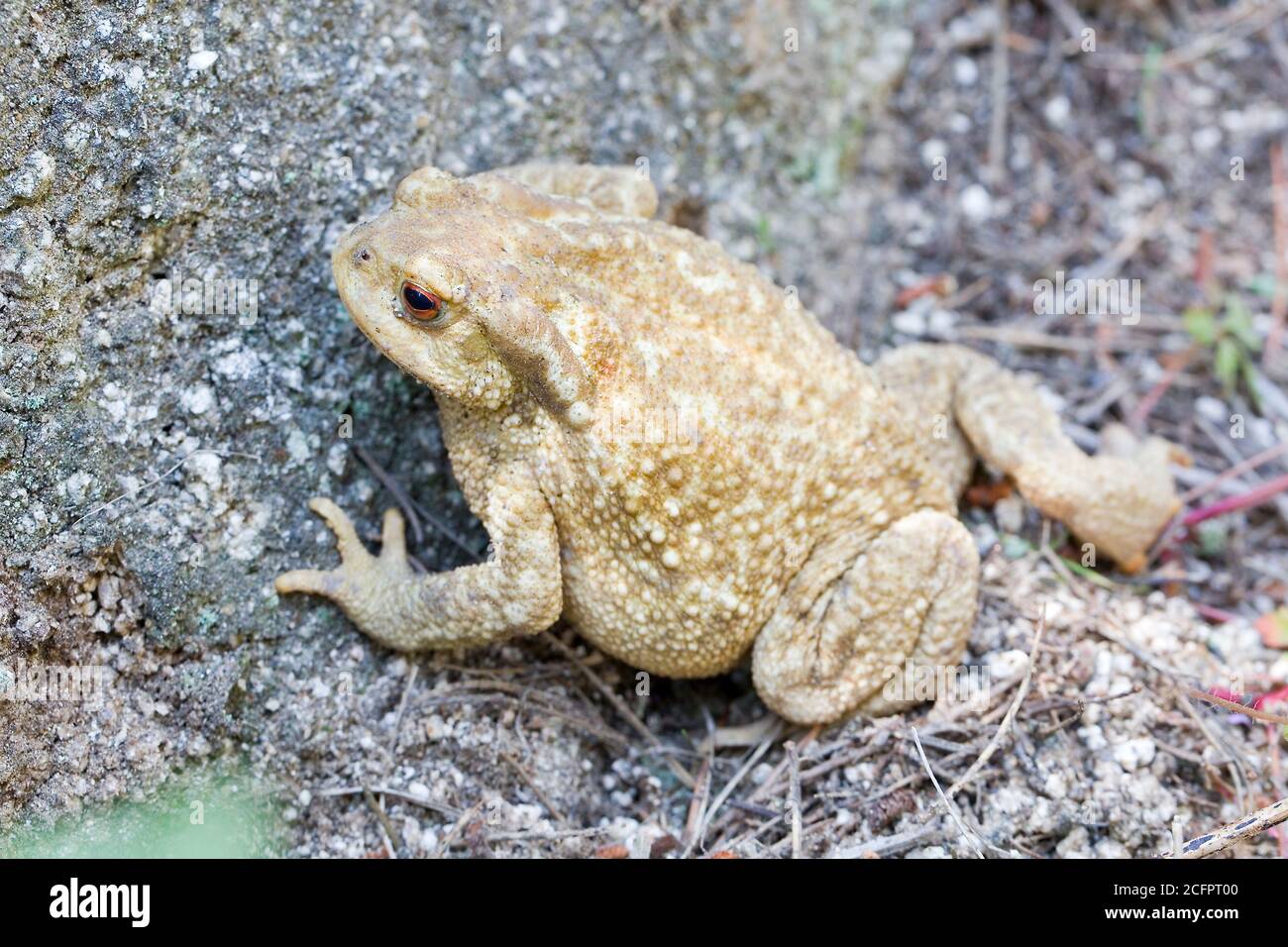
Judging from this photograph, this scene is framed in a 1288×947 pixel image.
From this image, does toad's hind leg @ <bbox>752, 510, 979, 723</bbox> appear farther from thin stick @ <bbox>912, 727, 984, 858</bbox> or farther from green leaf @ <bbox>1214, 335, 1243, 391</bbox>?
green leaf @ <bbox>1214, 335, 1243, 391</bbox>

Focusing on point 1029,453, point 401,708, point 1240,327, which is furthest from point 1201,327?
point 401,708

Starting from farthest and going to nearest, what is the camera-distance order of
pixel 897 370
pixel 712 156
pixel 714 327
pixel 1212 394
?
pixel 1212 394 → pixel 712 156 → pixel 897 370 → pixel 714 327

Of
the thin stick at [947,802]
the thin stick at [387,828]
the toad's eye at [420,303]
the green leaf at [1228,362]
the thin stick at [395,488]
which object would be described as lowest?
the thin stick at [387,828]

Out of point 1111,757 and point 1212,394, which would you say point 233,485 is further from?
point 1212,394

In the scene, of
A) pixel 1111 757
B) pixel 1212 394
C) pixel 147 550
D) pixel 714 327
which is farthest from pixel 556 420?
pixel 1212 394

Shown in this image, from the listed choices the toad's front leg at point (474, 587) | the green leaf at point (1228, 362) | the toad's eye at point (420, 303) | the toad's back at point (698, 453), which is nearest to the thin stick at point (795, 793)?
the toad's back at point (698, 453)

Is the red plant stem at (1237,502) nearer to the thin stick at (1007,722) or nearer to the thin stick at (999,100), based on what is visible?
the thin stick at (1007,722)

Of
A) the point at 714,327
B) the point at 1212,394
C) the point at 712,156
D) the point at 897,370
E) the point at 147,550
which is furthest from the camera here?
the point at 1212,394
